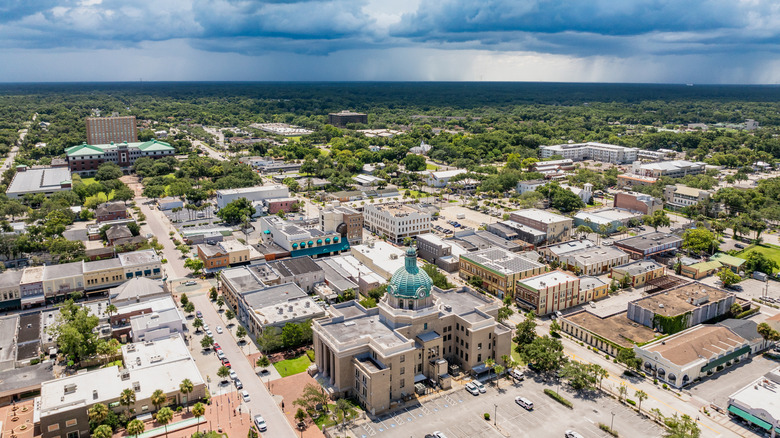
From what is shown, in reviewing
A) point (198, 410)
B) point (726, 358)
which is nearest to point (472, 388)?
point (198, 410)

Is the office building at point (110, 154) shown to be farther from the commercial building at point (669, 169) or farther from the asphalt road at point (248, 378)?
the commercial building at point (669, 169)

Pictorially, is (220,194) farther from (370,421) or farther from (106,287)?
(370,421)

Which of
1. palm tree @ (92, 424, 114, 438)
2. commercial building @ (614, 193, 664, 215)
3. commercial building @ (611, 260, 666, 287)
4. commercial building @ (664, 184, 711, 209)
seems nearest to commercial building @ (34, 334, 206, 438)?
palm tree @ (92, 424, 114, 438)

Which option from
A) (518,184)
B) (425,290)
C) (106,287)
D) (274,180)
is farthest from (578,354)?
(274,180)

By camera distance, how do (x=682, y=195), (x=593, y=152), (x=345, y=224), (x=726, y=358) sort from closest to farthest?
(x=726, y=358) → (x=345, y=224) → (x=682, y=195) → (x=593, y=152)

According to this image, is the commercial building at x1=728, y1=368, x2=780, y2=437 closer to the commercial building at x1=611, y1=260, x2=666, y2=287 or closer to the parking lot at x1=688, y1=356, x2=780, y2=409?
the parking lot at x1=688, y1=356, x2=780, y2=409

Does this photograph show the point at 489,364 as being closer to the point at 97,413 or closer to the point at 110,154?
the point at 97,413

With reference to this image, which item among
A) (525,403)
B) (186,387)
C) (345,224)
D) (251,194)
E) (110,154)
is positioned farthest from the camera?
(110,154)
